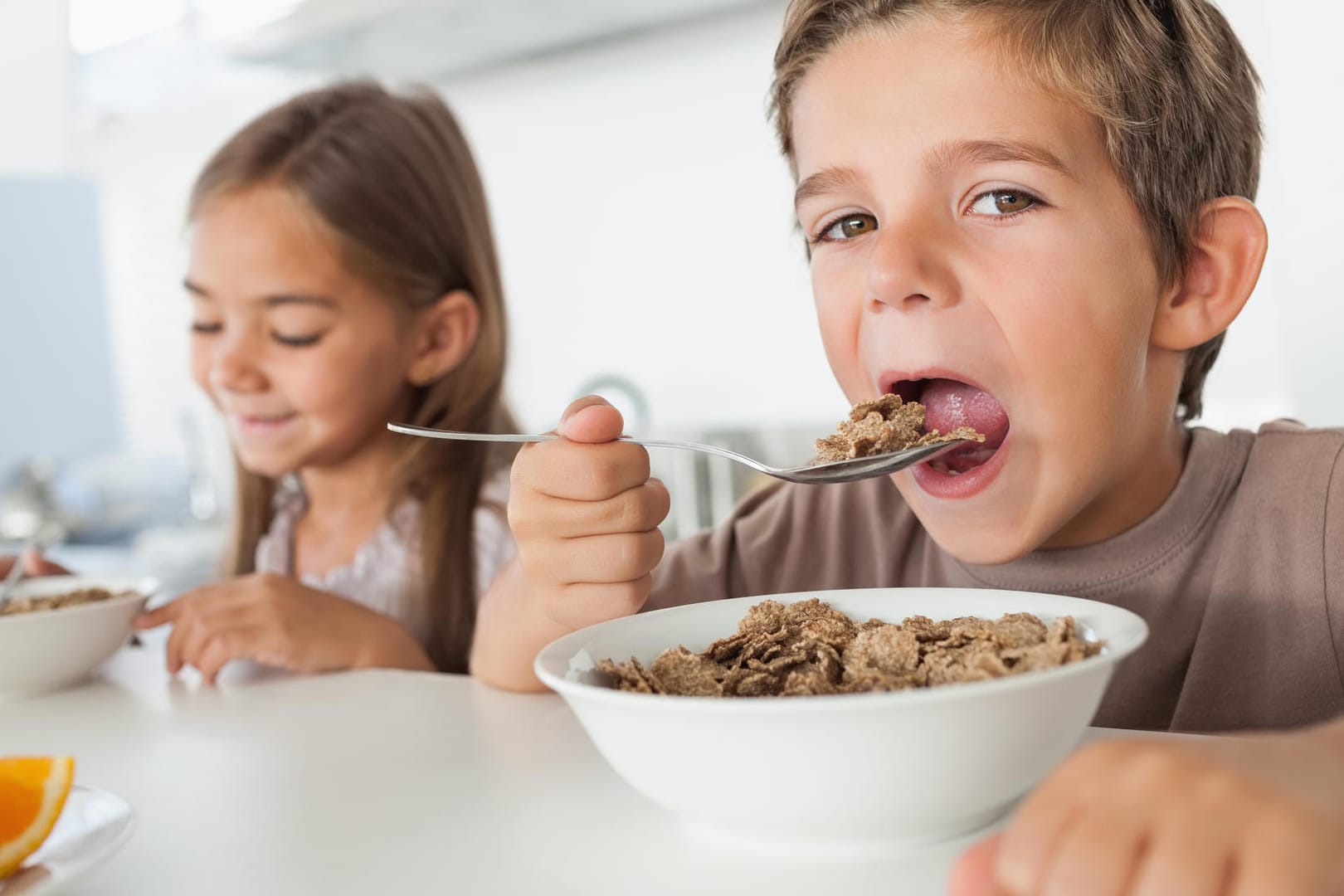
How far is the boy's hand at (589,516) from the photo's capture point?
Result: 0.80m

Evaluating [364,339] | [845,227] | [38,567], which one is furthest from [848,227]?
[38,567]

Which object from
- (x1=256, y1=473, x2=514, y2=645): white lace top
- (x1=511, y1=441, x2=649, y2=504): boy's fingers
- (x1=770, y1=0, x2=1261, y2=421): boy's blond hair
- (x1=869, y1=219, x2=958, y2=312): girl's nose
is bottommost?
(x1=256, y1=473, x2=514, y2=645): white lace top

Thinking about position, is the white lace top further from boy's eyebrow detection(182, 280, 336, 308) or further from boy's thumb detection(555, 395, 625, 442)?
boy's thumb detection(555, 395, 625, 442)

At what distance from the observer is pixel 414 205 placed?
1.74m

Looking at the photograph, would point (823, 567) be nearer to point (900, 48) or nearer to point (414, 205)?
point (900, 48)

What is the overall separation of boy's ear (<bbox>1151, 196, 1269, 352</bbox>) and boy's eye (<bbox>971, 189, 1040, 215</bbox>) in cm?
15

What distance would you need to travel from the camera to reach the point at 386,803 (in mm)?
632

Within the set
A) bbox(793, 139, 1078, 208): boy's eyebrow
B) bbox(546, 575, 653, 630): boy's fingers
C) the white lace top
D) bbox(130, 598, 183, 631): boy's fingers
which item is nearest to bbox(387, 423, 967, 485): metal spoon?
bbox(546, 575, 653, 630): boy's fingers

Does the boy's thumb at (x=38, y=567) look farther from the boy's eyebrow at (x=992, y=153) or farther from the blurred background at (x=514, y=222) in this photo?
the blurred background at (x=514, y=222)

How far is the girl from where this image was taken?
1.58 m

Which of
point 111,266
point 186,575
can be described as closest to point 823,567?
point 186,575

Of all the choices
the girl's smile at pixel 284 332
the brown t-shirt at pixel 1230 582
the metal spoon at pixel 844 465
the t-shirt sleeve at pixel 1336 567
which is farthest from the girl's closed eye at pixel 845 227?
the girl's smile at pixel 284 332

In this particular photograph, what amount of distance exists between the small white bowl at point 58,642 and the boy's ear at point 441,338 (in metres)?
0.70

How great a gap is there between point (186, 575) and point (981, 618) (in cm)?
390
